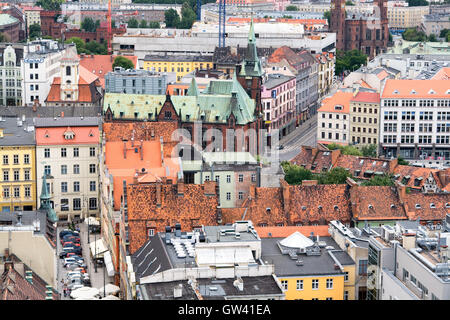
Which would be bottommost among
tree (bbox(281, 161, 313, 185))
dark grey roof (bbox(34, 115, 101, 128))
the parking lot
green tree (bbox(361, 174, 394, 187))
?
the parking lot

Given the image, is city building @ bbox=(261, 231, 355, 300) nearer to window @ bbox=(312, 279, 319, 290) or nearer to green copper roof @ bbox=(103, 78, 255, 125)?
window @ bbox=(312, 279, 319, 290)

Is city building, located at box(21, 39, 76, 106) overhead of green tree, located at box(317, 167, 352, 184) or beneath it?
overhead

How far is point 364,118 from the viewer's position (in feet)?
467

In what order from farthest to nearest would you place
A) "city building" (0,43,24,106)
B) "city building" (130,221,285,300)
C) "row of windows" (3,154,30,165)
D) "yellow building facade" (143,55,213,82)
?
"yellow building facade" (143,55,213,82) < "city building" (0,43,24,106) < "row of windows" (3,154,30,165) < "city building" (130,221,285,300)

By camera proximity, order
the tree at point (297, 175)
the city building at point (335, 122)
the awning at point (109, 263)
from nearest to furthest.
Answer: the awning at point (109, 263), the tree at point (297, 175), the city building at point (335, 122)

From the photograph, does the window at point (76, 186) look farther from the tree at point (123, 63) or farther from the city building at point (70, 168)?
the tree at point (123, 63)

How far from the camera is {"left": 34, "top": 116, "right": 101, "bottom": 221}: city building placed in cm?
9862

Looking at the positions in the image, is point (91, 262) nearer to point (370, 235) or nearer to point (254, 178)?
point (254, 178)

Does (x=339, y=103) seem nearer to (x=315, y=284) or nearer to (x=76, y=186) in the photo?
(x=76, y=186)

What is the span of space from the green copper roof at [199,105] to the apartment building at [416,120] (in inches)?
1006

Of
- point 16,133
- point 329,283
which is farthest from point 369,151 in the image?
point 329,283

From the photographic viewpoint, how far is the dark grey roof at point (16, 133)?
98.3 m

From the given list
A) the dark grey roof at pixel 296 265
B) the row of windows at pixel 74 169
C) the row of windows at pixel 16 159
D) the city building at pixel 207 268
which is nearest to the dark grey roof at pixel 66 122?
the row of windows at pixel 16 159

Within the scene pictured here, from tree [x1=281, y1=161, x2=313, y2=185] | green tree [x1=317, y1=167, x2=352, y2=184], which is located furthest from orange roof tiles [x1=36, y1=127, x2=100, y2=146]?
green tree [x1=317, y1=167, x2=352, y2=184]
